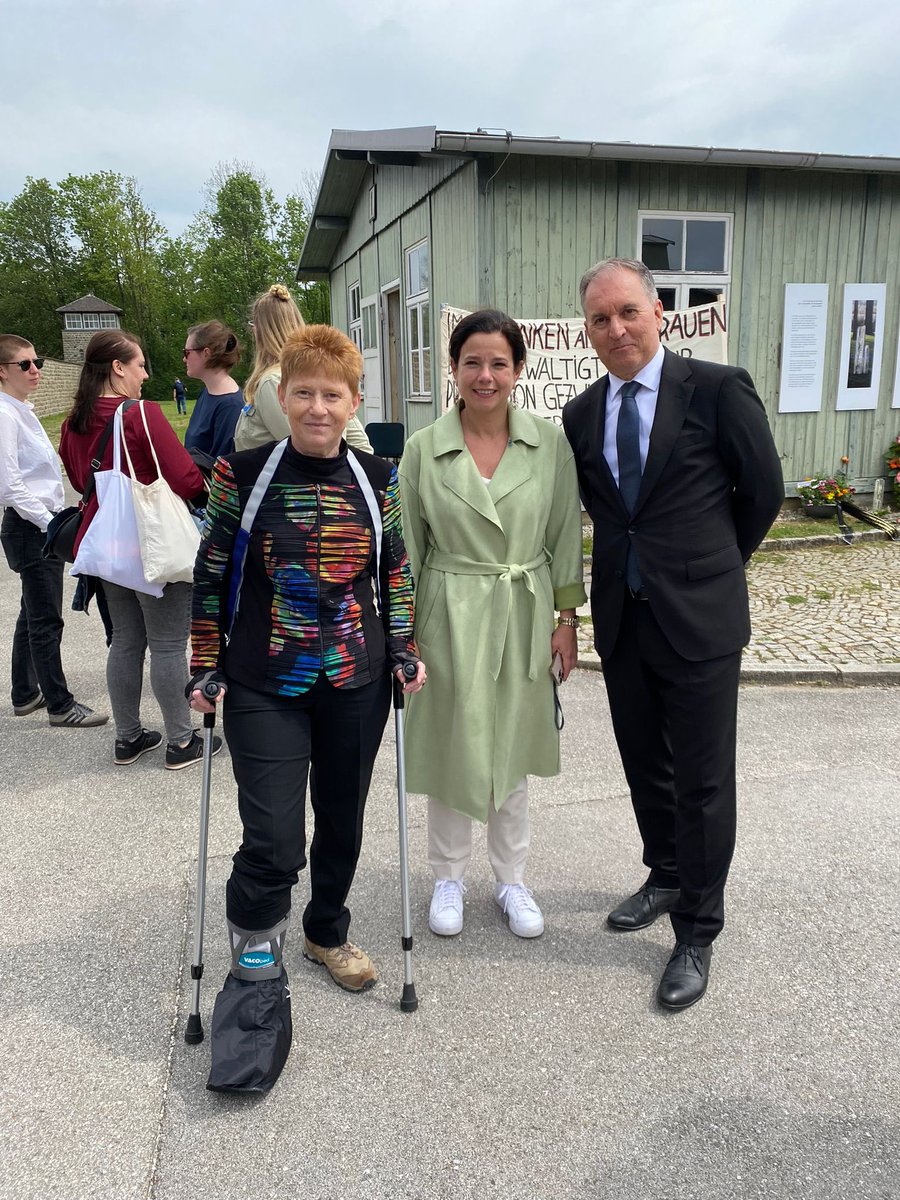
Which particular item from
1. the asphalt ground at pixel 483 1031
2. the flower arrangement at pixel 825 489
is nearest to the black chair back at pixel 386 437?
the flower arrangement at pixel 825 489

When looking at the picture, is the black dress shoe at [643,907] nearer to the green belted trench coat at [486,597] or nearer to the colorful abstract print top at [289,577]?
the green belted trench coat at [486,597]

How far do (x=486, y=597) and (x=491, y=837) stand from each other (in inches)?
36.4

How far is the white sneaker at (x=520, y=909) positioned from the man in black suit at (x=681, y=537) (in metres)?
0.48

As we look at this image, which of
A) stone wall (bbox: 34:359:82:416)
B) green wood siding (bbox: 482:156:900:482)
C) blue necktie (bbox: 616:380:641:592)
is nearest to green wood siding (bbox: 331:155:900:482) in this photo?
green wood siding (bbox: 482:156:900:482)

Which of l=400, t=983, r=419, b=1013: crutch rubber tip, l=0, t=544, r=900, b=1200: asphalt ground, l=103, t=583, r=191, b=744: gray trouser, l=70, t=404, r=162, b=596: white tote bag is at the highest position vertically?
l=70, t=404, r=162, b=596: white tote bag

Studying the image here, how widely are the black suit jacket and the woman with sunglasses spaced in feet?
11.5

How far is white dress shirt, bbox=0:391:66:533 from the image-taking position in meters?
4.68

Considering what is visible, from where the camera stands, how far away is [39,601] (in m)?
4.93

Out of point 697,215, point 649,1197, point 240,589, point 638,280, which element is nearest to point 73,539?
point 240,589

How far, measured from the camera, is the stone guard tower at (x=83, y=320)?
186ft

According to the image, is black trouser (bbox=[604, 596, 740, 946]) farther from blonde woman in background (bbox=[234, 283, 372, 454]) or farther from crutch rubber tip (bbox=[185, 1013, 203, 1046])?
blonde woman in background (bbox=[234, 283, 372, 454])

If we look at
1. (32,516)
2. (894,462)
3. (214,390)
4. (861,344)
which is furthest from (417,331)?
(32,516)

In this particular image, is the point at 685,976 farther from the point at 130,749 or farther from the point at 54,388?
the point at 54,388

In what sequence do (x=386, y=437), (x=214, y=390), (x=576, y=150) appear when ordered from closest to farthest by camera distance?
(x=214, y=390), (x=576, y=150), (x=386, y=437)
